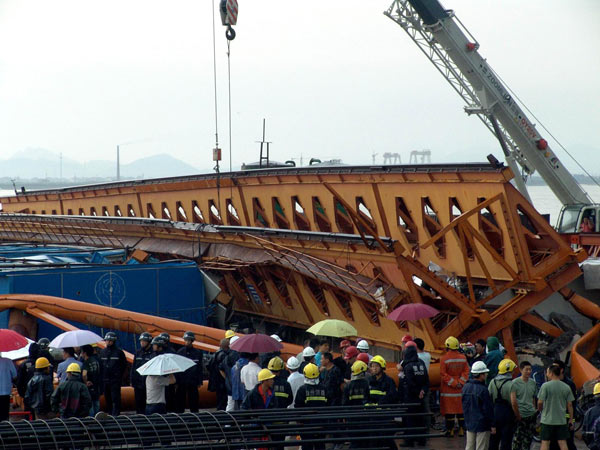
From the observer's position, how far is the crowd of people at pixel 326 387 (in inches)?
482

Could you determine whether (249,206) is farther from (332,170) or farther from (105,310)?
(105,310)

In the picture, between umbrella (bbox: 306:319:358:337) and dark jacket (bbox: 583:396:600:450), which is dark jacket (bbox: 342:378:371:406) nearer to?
dark jacket (bbox: 583:396:600:450)

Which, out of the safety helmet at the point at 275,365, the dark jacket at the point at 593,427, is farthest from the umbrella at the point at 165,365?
the dark jacket at the point at 593,427

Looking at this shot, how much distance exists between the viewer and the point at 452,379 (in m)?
15.0

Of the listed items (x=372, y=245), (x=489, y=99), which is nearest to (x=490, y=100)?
(x=489, y=99)

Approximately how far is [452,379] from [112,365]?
533 centimetres

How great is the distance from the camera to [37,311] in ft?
61.1

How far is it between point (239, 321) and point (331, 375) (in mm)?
12643

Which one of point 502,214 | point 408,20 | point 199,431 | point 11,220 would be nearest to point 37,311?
point 502,214

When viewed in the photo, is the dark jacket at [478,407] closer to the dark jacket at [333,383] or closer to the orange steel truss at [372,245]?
the dark jacket at [333,383]

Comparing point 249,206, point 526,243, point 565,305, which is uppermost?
point 249,206

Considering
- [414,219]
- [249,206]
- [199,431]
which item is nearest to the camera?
[199,431]

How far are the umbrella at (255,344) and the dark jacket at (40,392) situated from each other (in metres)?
2.78

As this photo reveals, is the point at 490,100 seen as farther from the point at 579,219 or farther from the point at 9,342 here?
the point at 9,342
